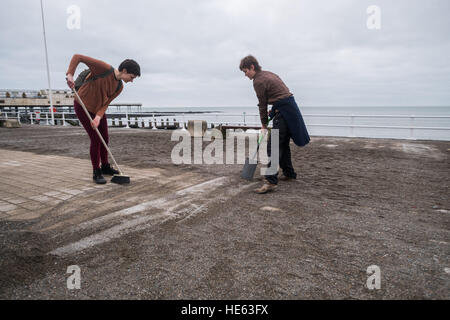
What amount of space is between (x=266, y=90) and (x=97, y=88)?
244cm

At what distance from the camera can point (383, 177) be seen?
469 cm

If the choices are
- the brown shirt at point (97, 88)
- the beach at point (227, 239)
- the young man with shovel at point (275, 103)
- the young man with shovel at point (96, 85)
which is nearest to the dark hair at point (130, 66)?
the young man with shovel at point (96, 85)

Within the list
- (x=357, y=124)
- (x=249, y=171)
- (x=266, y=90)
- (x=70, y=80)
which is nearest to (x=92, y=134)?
(x=70, y=80)

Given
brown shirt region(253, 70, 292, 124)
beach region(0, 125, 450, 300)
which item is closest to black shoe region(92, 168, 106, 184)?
beach region(0, 125, 450, 300)

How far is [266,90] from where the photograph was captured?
3928 mm

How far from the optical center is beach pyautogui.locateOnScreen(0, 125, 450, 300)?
1.74 m

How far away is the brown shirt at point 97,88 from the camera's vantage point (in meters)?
3.81

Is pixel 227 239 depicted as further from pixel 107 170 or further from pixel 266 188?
pixel 107 170

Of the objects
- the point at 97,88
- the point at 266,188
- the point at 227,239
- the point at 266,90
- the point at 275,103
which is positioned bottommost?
the point at 227,239

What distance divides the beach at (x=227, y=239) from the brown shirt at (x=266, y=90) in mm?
1198

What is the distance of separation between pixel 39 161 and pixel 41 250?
4.41 m

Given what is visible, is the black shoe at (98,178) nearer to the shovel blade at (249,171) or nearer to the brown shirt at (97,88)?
the brown shirt at (97,88)

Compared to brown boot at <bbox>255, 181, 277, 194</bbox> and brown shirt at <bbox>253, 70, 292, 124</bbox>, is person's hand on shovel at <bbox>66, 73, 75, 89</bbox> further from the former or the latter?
brown boot at <bbox>255, 181, 277, 194</bbox>
